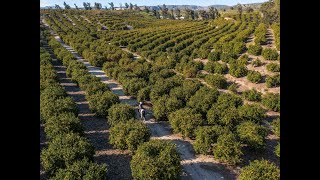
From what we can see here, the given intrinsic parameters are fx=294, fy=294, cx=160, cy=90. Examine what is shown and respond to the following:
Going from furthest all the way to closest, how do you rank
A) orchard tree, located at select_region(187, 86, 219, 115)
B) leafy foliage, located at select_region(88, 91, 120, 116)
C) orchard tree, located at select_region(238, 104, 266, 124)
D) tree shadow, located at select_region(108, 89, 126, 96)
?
tree shadow, located at select_region(108, 89, 126, 96) < leafy foliage, located at select_region(88, 91, 120, 116) < orchard tree, located at select_region(187, 86, 219, 115) < orchard tree, located at select_region(238, 104, 266, 124)

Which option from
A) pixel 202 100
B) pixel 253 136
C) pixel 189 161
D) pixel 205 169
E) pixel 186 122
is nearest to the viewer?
pixel 205 169

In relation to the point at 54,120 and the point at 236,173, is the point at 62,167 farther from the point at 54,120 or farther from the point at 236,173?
the point at 236,173

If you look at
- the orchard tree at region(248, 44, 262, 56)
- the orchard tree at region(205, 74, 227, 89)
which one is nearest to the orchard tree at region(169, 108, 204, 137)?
the orchard tree at region(205, 74, 227, 89)

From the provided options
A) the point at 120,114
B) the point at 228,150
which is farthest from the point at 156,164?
the point at 120,114

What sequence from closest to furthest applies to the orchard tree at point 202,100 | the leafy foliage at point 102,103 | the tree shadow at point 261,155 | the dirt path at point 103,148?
the dirt path at point 103,148
the tree shadow at point 261,155
the orchard tree at point 202,100
the leafy foliage at point 102,103

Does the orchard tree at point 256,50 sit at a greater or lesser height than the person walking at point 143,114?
greater

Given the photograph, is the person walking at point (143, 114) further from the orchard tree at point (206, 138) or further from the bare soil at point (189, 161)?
the orchard tree at point (206, 138)

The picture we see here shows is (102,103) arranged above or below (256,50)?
below

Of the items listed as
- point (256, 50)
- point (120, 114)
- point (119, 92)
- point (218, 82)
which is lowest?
point (120, 114)

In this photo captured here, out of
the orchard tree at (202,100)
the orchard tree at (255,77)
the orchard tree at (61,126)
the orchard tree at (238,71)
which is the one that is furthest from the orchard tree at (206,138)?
the orchard tree at (238,71)

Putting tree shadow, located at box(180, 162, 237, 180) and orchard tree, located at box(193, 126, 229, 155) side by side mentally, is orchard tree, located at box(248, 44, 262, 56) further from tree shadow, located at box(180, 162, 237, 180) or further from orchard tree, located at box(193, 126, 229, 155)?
tree shadow, located at box(180, 162, 237, 180)

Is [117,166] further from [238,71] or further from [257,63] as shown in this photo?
[257,63]
